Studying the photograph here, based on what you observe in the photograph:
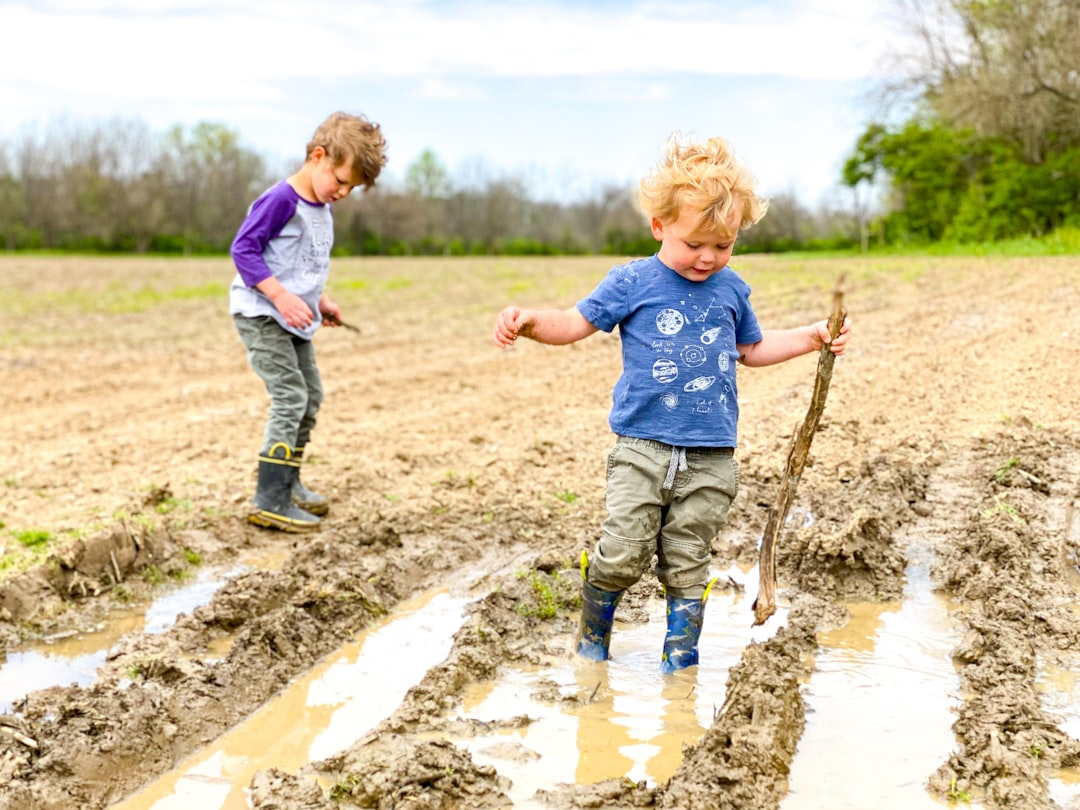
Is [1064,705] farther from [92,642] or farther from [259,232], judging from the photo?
[259,232]

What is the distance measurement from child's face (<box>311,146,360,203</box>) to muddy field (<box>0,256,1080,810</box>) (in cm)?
173

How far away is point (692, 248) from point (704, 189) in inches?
9.0

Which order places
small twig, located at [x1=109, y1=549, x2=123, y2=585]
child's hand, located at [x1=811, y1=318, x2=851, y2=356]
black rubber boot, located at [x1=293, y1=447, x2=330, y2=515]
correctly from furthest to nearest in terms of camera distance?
black rubber boot, located at [x1=293, y1=447, x2=330, y2=515], small twig, located at [x1=109, y1=549, x2=123, y2=585], child's hand, located at [x1=811, y1=318, x2=851, y2=356]

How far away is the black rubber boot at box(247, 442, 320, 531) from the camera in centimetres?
586

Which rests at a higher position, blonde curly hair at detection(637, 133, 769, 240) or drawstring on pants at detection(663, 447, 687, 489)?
blonde curly hair at detection(637, 133, 769, 240)

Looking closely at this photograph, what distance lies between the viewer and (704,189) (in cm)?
355

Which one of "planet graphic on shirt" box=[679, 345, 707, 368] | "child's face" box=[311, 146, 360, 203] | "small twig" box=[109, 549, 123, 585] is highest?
"child's face" box=[311, 146, 360, 203]

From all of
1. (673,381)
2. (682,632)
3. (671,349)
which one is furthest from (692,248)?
(682,632)

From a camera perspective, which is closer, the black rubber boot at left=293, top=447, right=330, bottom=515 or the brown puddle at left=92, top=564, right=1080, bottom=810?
the brown puddle at left=92, top=564, right=1080, bottom=810

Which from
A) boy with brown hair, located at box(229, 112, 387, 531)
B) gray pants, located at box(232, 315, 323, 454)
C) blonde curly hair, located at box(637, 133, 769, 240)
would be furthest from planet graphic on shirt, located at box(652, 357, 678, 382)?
gray pants, located at box(232, 315, 323, 454)

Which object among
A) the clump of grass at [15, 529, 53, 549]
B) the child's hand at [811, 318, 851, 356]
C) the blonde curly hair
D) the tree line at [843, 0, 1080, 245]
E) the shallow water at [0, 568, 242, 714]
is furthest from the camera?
the tree line at [843, 0, 1080, 245]

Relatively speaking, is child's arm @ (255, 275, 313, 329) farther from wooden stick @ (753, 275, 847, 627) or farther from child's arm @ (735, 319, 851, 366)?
wooden stick @ (753, 275, 847, 627)

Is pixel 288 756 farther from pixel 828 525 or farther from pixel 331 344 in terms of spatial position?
pixel 331 344

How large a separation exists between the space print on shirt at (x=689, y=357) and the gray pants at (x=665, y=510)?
0.57ft
